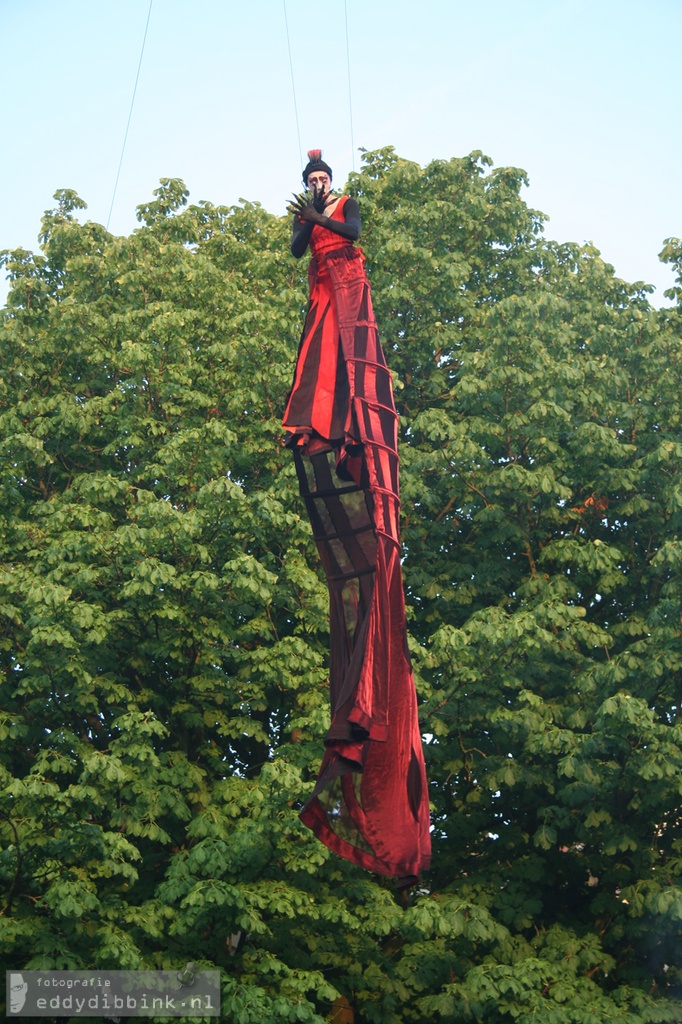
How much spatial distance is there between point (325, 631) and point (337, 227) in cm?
703

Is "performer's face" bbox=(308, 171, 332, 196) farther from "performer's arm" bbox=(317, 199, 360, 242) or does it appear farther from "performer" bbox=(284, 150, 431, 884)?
"performer's arm" bbox=(317, 199, 360, 242)

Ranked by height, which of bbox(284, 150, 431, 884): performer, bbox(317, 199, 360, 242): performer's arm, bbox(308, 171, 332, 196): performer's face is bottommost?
bbox(284, 150, 431, 884): performer

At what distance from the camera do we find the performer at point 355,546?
373 inches

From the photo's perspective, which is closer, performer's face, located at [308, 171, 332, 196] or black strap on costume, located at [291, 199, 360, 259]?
black strap on costume, located at [291, 199, 360, 259]

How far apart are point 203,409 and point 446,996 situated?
25.9ft

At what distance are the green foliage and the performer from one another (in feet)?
14.6

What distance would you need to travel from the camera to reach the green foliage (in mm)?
14492

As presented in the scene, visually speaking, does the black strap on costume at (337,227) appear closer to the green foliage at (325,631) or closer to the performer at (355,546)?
the performer at (355,546)

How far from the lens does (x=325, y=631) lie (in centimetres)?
1625

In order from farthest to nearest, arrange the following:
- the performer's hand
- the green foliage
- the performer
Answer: the green foliage, the performer's hand, the performer

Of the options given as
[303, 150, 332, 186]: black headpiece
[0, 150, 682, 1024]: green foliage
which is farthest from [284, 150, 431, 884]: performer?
[0, 150, 682, 1024]: green foliage

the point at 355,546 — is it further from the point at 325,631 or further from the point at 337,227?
the point at 325,631

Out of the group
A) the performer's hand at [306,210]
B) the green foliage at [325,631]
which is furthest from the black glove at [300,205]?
the green foliage at [325,631]

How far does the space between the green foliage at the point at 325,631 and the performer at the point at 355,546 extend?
14.6 ft
